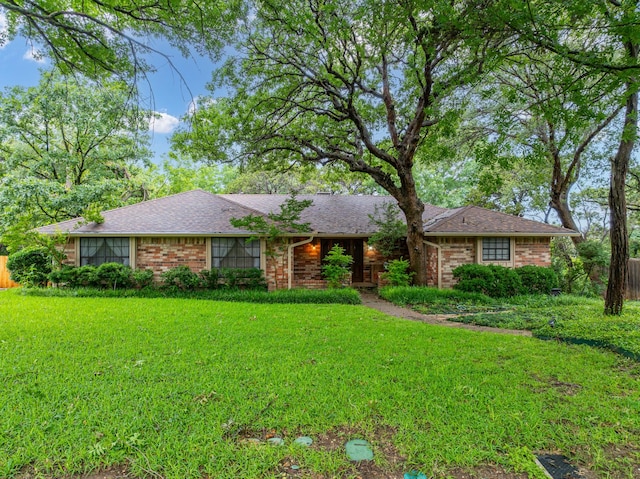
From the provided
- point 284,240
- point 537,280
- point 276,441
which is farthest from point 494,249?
point 276,441

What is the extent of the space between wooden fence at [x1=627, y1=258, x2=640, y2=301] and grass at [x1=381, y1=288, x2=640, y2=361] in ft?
11.7

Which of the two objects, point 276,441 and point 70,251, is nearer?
point 276,441

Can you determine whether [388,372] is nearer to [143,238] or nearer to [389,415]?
[389,415]

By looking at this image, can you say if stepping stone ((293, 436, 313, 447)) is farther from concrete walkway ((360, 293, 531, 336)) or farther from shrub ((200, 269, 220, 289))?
shrub ((200, 269, 220, 289))

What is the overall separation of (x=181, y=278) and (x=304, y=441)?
9069 mm

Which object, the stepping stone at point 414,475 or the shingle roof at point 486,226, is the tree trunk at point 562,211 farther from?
the stepping stone at point 414,475

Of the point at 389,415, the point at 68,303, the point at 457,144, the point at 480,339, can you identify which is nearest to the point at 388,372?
the point at 389,415

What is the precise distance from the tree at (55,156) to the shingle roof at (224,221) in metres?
1.32

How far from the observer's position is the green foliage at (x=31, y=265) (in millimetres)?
11062

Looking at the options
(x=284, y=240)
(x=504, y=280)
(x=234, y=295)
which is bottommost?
(x=234, y=295)

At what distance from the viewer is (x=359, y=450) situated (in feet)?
8.27

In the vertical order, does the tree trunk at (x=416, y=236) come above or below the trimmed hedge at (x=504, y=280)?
above

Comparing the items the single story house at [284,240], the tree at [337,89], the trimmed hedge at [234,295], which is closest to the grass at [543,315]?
the tree at [337,89]

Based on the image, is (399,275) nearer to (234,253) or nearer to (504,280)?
(504,280)
